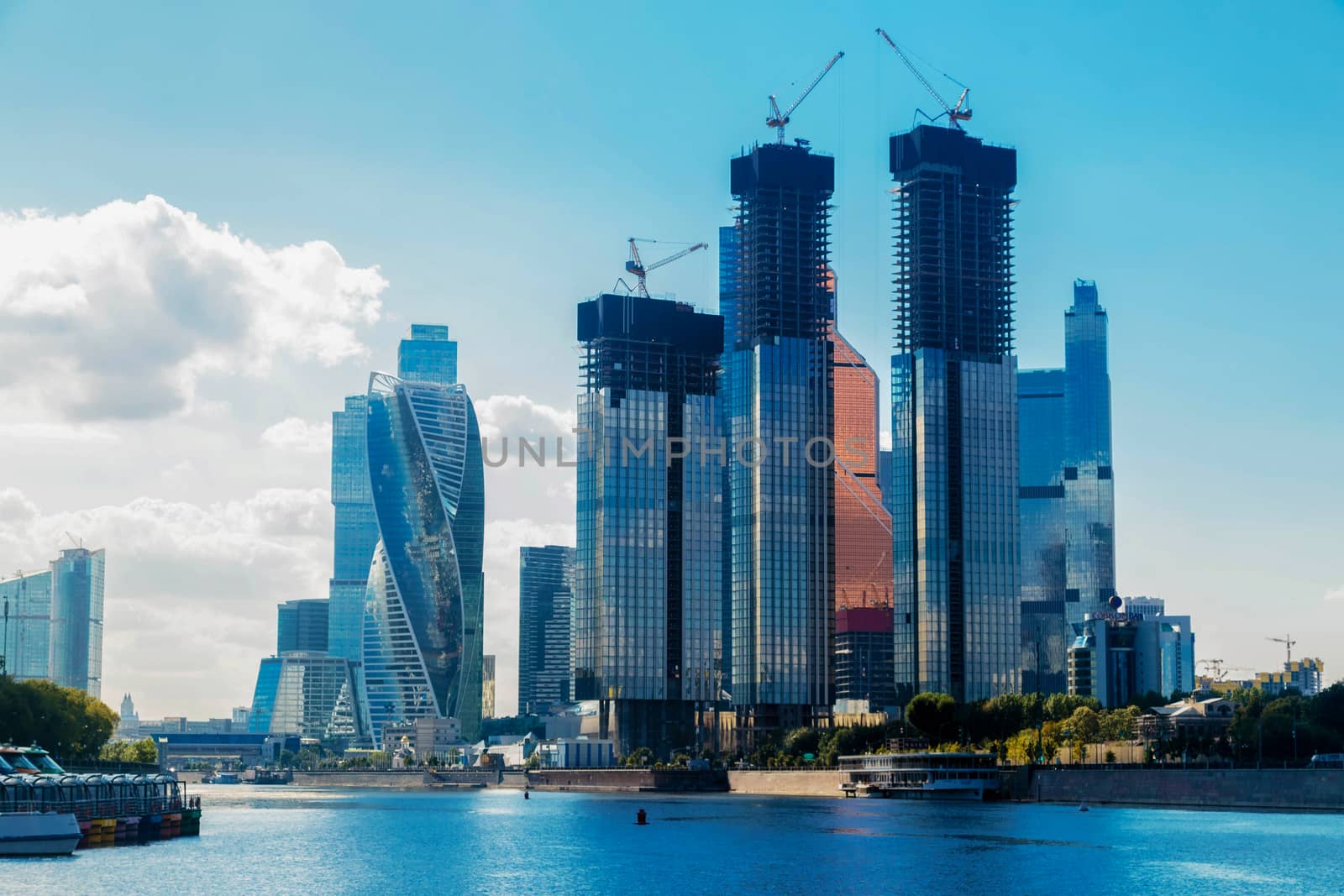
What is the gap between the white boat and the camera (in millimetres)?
165500

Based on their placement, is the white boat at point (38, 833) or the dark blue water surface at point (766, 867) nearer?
the dark blue water surface at point (766, 867)

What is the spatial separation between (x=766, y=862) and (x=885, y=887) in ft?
83.8

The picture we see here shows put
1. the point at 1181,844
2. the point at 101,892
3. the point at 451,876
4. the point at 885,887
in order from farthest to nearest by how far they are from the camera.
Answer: the point at 1181,844 < the point at 451,876 < the point at 885,887 < the point at 101,892

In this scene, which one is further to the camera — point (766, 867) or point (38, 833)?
point (766, 867)

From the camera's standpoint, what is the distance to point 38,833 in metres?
168

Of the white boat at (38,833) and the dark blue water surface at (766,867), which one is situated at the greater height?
the white boat at (38,833)

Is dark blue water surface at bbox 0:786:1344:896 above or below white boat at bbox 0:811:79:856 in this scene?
below

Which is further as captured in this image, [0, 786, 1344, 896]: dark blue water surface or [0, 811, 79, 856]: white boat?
[0, 811, 79, 856]: white boat

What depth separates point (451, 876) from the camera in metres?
167

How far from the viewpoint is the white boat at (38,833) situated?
543ft

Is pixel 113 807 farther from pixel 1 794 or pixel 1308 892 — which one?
pixel 1308 892

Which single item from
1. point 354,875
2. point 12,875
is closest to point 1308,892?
point 354,875

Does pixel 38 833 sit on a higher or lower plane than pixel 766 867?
higher

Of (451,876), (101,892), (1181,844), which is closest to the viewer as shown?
(101,892)
